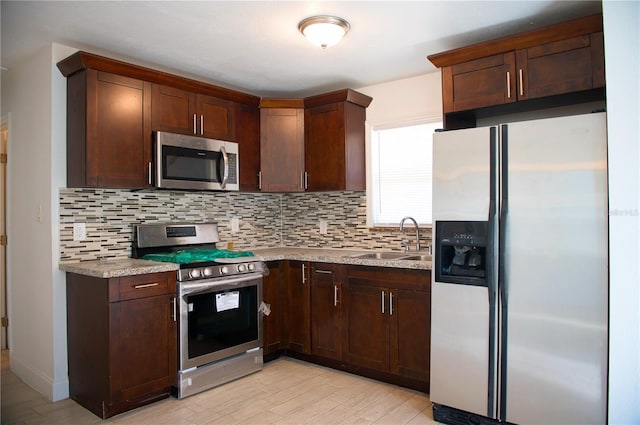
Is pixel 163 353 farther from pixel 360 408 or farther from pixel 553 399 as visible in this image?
pixel 553 399

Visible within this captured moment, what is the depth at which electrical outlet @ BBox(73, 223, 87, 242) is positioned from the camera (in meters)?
3.09

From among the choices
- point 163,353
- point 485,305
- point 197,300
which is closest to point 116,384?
point 163,353

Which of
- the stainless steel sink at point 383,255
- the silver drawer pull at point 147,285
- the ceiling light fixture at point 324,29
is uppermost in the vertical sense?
the ceiling light fixture at point 324,29

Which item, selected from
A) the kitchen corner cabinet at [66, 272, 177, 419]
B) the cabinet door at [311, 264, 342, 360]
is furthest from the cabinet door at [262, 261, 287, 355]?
the kitchen corner cabinet at [66, 272, 177, 419]

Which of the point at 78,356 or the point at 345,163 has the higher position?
the point at 345,163

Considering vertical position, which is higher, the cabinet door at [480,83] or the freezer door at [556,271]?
the cabinet door at [480,83]

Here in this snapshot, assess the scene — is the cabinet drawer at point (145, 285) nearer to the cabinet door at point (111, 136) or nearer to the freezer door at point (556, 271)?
the cabinet door at point (111, 136)

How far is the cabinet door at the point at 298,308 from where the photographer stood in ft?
12.0

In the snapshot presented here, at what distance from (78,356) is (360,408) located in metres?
1.87

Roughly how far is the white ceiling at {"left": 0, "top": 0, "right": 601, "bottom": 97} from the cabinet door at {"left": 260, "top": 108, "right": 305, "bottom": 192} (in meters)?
0.45

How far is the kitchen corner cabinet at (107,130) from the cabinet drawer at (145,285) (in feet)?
2.22

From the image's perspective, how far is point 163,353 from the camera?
115 inches

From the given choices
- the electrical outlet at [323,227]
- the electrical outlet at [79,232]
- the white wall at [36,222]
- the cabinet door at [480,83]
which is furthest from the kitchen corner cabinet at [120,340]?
the cabinet door at [480,83]

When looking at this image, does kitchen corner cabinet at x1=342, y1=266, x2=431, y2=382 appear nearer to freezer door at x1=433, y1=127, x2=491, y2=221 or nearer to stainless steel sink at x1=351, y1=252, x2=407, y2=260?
stainless steel sink at x1=351, y1=252, x2=407, y2=260
